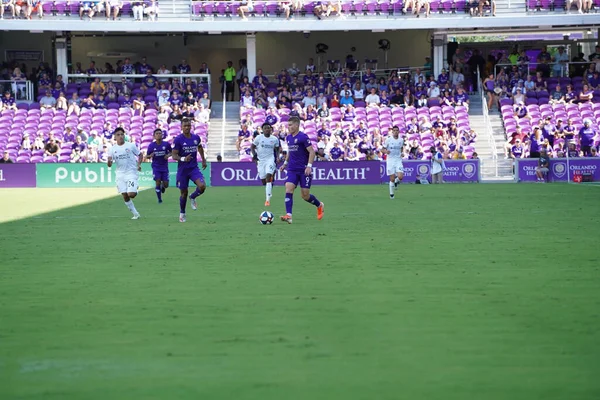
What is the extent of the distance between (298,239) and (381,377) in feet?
28.8

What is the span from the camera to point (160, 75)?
43.5 meters

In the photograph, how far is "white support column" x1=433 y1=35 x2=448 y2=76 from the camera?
46303 mm

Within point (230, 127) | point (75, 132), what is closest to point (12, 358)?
point (75, 132)

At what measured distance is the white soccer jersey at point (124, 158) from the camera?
1934 centimetres

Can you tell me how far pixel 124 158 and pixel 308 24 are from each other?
26.6 m

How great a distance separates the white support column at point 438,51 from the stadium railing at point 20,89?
18.9 m

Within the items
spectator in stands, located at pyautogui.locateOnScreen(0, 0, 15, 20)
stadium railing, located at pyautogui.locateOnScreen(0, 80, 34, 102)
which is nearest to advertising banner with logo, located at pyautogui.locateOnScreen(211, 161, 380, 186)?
stadium railing, located at pyautogui.locateOnScreen(0, 80, 34, 102)

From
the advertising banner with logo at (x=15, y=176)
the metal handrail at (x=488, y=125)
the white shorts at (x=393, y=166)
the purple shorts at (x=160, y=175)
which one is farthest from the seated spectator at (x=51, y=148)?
the metal handrail at (x=488, y=125)

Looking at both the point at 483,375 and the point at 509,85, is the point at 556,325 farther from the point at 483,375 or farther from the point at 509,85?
the point at 509,85

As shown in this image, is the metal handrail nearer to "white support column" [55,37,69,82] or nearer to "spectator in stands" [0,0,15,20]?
"white support column" [55,37,69,82]

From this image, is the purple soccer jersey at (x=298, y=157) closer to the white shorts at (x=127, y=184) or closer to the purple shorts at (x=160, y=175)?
the white shorts at (x=127, y=184)

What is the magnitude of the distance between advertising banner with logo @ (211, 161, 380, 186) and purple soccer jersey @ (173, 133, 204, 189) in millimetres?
17565

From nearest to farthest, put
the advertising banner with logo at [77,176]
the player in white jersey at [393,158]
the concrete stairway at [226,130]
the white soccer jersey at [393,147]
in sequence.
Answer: the player in white jersey at [393,158]
the white soccer jersey at [393,147]
the advertising banner with logo at [77,176]
the concrete stairway at [226,130]

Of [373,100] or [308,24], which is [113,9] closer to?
[308,24]
